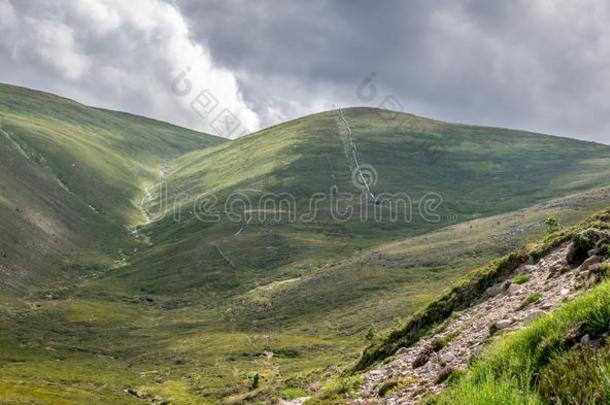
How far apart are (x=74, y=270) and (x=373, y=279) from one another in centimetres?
9509

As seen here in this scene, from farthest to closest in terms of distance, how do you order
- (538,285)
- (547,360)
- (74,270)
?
1. (74,270)
2. (538,285)
3. (547,360)

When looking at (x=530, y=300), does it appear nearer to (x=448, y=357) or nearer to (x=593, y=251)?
(x=593, y=251)

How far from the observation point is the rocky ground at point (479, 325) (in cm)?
1419

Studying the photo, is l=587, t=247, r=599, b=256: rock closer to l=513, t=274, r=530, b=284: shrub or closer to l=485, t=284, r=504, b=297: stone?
l=513, t=274, r=530, b=284: shrub

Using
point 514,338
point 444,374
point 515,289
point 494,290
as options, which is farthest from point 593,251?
point 514,338

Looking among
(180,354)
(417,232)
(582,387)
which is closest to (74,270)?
(180,354)

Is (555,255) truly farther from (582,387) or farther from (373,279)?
(373,279)

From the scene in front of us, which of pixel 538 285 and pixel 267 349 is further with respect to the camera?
pixel 267 349

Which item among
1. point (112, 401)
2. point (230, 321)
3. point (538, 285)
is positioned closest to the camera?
point (538, 285)

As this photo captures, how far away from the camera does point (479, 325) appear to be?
57.2 feet

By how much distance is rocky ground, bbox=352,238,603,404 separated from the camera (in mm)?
14188

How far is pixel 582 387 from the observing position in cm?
642

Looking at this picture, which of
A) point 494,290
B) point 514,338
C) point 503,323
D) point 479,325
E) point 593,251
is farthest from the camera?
point 494,290

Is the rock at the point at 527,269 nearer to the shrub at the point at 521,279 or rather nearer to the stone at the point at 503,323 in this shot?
the shrub at the point at 521,279
